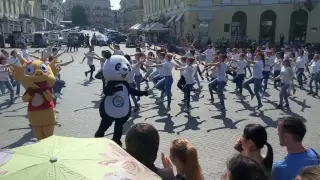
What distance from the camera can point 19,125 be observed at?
27.8 ft

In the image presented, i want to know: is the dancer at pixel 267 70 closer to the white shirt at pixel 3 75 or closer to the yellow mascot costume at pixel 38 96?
the yellow mascot costume at pixel 38 96

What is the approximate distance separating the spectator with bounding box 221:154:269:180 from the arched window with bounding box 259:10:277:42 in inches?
1411

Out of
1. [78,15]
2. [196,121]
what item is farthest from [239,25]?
[78,15]

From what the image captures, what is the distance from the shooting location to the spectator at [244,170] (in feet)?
7.63

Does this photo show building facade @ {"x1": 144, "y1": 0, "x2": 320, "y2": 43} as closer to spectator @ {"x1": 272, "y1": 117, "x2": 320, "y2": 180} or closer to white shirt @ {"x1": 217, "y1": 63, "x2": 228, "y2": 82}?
white shirt @ {"x1": 217, "y1": 63, "x2": 228, "y2": 82}

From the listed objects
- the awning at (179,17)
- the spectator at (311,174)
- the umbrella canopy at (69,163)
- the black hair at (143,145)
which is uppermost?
the awning at (179,17)

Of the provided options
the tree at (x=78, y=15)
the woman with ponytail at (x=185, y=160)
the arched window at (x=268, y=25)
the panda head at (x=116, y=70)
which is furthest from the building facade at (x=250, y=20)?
the tree at (x=78, y=15)

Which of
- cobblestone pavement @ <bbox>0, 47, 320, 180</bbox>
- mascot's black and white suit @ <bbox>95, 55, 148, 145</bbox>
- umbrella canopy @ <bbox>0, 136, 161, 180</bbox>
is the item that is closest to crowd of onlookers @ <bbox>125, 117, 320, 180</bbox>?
umbrella canopy @ <bbox>0, 136, 161, 180</bbox>

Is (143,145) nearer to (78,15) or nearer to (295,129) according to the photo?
(295,129)

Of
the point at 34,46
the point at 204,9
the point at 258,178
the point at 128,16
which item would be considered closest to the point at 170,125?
the point at 258,178

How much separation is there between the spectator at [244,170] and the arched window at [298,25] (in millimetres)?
36079

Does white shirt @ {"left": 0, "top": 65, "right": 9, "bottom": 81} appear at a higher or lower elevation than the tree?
lower

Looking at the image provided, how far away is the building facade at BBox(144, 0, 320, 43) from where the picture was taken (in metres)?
34.5

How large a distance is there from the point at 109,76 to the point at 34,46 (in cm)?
3585
